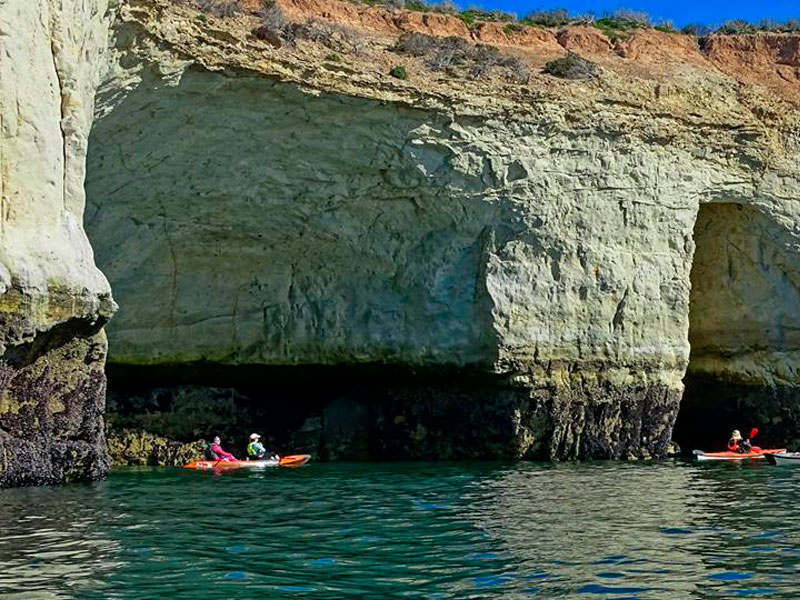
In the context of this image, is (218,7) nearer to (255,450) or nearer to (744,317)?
(255,450)

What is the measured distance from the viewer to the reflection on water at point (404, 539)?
10.2 m

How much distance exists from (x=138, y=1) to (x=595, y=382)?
44.4 feet

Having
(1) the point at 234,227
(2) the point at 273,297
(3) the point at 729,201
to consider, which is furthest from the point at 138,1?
(3) the point at 729,201

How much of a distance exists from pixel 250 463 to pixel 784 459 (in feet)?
40.4

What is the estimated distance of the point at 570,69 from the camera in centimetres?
2891

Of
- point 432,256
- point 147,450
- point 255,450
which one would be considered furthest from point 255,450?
point 432,256

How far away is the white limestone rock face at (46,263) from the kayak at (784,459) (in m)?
15.4

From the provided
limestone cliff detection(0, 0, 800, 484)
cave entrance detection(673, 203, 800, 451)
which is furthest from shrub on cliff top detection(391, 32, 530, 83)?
cave entrance detection(673, 203, 800, 451)

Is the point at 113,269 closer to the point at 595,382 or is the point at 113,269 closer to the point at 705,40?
the point at 595,382

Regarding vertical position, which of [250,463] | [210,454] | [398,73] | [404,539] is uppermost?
[398,73]

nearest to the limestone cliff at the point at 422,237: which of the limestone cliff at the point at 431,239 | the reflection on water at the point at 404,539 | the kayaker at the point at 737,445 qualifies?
the limestone cliff at the point at 431,239

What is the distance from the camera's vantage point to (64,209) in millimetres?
18359

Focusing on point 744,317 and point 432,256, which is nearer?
point 432,256

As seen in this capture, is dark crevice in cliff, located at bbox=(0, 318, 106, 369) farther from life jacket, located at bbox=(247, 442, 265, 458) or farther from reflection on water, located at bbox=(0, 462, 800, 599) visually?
life jacket, located at bbox=(247, 442, 265, 458)
